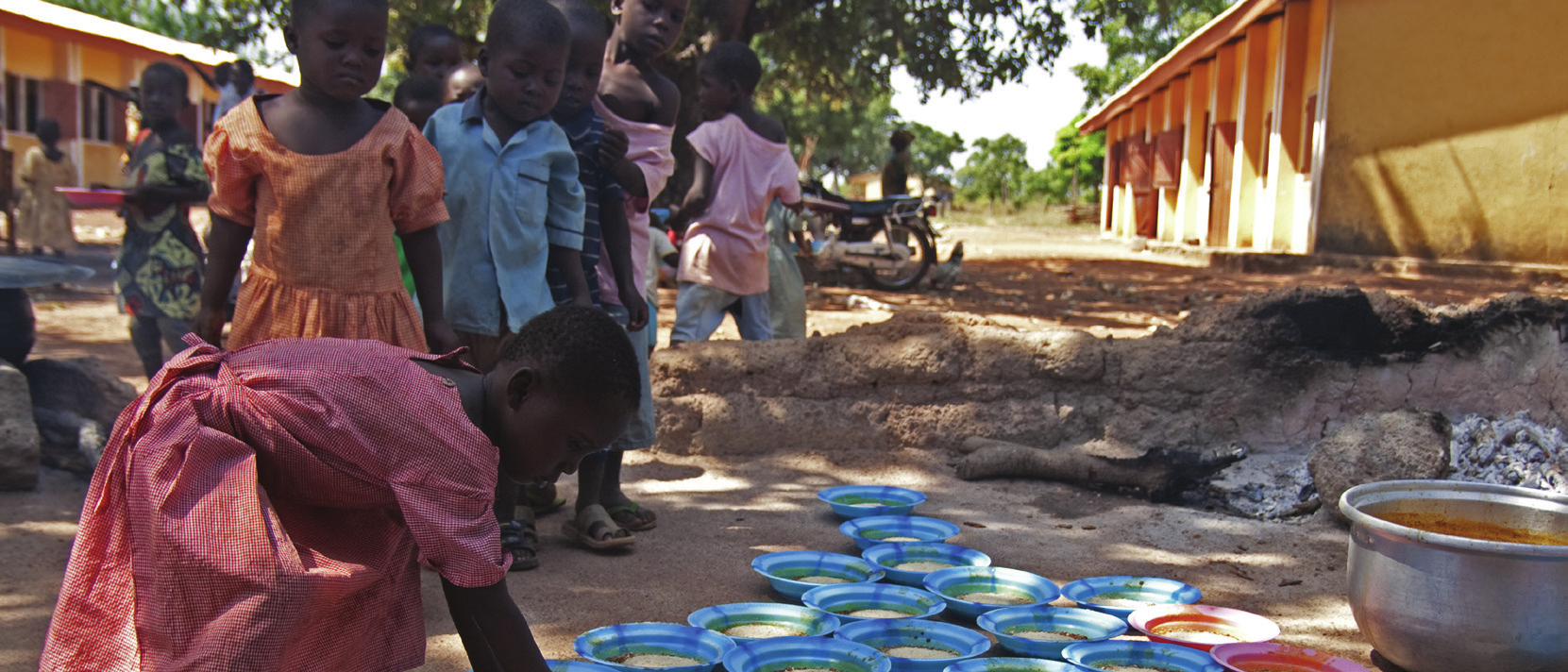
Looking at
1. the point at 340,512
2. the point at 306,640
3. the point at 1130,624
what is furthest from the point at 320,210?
the point at 1130,624

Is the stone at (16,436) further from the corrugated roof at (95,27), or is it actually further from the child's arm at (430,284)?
the corrugated roof at (95,27)

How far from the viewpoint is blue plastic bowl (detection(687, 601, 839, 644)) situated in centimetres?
269

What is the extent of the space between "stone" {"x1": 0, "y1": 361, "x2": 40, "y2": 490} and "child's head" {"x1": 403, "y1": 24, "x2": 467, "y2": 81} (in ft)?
5.41

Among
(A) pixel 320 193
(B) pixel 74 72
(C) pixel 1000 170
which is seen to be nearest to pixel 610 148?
(A) pixel 320 193

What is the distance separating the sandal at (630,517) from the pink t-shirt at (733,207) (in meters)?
1.64

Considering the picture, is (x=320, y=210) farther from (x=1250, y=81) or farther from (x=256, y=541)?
(x=1250, y=81)

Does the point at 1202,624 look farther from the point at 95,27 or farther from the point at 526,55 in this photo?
the point at 95,27

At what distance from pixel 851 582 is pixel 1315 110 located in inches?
408

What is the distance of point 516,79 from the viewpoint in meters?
2.96

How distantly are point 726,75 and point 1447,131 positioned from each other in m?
8.42

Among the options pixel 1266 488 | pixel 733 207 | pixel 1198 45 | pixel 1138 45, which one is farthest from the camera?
pixel 1138 45

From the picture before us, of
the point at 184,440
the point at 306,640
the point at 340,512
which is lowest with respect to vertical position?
the point at 306,640

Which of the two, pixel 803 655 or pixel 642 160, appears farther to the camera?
pixel 642 160

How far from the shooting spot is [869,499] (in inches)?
151
